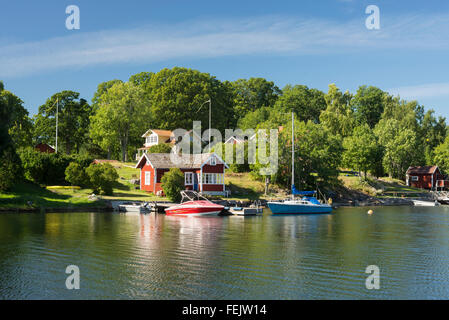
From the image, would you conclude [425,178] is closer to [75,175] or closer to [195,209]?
[195,209]

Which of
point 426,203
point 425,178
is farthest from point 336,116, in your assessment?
point 426,203

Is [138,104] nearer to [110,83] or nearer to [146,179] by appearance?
[110,83]

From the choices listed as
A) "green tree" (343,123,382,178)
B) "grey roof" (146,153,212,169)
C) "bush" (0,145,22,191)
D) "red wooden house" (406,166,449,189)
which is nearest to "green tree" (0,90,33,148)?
"bush" (0,145,22,191)

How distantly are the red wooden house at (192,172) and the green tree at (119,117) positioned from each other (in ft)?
72.5

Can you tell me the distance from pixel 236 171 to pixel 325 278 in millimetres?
53791

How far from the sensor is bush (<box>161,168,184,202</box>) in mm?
53391

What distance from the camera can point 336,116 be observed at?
94.4m

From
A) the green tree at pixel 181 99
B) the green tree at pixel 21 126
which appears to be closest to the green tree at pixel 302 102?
the green tree at pixel 181 99

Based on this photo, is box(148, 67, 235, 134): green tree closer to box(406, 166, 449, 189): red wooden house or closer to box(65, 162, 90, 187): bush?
box(65, 162, 90, 187): bush

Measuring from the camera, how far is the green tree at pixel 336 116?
93.8 meters

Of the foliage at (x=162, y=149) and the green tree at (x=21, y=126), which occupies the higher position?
the green tree at (x=21, y=126)

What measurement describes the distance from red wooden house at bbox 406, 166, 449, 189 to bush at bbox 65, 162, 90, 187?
215ft

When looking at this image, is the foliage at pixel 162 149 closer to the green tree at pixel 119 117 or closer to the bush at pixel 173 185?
the green tree at pixel 119 117

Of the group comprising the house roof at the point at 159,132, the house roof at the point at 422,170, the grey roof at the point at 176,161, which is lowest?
the house roof at the point at 422,170
